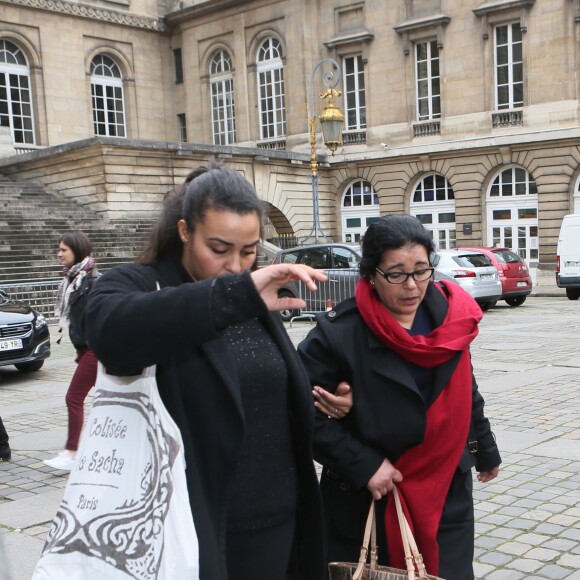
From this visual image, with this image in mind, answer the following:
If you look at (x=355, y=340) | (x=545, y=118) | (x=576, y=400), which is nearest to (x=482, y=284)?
(x=576, y=400)

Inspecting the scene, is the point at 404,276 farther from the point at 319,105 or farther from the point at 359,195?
the point at 319,105

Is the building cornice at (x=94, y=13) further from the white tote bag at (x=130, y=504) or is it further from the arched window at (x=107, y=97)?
the white tote bag at (x=130, y=504)

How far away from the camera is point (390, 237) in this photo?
2.40m

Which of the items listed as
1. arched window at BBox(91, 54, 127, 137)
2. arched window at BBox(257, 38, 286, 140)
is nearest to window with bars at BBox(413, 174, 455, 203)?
arched window at BBox(257, 38, 286, 140)

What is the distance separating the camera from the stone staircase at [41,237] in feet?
61.8

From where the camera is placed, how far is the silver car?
1752 cm

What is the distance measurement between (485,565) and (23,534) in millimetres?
2537

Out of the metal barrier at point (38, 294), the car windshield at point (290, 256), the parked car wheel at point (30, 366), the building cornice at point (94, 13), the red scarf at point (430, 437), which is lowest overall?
the parked car wheel at point (30, 366)

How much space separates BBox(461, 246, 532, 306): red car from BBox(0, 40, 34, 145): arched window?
74.1 ft

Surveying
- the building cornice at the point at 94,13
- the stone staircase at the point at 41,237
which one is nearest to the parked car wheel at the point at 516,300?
the stone staircase at the point at 41,237

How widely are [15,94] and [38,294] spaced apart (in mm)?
18319

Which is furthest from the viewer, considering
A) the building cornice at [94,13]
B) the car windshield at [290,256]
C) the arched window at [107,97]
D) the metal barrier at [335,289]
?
the arched window at [107,97]

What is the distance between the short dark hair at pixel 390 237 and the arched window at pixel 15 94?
110ft

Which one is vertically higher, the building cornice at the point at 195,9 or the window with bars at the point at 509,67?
the building cornice at the point at 195,9
